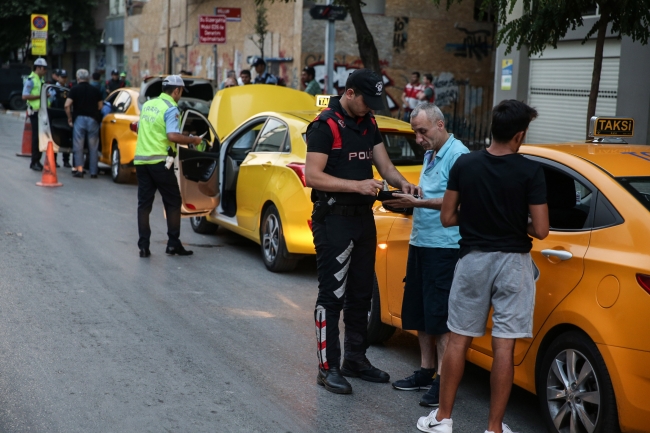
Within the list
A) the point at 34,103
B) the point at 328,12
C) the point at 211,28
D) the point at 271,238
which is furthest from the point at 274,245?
the point at 211,28

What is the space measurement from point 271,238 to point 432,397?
402cm

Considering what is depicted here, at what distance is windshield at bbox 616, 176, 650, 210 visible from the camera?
4532 mm

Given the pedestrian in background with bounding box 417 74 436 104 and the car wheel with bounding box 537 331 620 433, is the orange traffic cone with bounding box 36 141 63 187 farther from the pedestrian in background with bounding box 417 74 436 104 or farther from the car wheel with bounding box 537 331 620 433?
the car wheel with bounding box 537 331 620 433

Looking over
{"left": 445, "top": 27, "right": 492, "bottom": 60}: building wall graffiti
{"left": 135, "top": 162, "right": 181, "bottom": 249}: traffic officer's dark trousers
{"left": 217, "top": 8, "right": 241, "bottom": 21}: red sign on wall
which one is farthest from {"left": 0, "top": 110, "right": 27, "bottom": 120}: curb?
{"left": 135, "top": 162, "right": 181, "bottom": 249}: traffic officer's dark trousers

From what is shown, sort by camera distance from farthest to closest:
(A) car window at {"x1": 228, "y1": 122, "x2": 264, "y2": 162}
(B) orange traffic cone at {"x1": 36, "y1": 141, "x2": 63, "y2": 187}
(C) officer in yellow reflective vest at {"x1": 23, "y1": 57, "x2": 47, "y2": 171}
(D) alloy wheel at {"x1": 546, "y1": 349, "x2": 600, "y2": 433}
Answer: (C) officer in yellow reflective vest at {"x1": 23, "y1": 57, "x2": 47, "y2": 171} < (B) orange traffic cone at {"x1": 36, "y1": 141, "x2": 63, "y2": 187} < (A) car window at {"x1": 228, "y1": 122, "x2": 264, "y2": 162} < (D) alloy wheel at {"x1": 546, "y1": 349, "x2": 600, "y2": 433}

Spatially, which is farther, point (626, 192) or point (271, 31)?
point (271, 31)

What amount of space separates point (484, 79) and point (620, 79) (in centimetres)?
1273

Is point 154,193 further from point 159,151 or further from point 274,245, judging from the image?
point 274,245

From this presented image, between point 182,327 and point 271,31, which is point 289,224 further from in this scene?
point 271,31

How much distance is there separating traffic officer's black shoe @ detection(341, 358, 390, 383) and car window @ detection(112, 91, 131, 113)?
435 inches

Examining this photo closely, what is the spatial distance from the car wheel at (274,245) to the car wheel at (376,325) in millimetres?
2401

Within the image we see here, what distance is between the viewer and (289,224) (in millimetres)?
8625

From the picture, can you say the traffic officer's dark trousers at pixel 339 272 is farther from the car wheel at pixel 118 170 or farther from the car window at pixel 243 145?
the car wheel at pixel 118 170

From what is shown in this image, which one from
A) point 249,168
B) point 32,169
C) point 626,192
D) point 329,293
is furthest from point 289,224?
point 32,169
